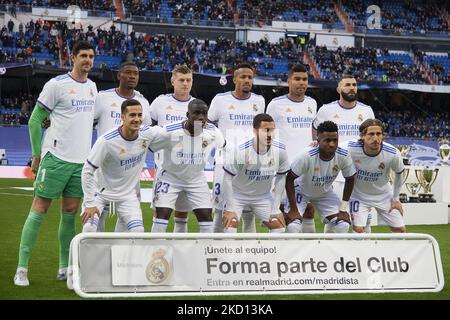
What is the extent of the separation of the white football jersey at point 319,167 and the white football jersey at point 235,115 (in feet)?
3.70

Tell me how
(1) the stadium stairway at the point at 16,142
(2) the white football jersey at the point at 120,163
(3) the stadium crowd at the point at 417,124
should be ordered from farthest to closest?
(3) the stadium crowd at the point at 417,124
(1) the stadium stairway at the point at 16,142
(2) the white football jersey at the point at 120,163

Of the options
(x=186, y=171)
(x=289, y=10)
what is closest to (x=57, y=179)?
(x=186, y=171)

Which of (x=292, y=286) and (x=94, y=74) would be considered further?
(x=94, y=74)

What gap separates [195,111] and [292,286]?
2.12 meters

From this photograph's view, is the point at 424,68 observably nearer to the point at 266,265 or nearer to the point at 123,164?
the point at 123,164

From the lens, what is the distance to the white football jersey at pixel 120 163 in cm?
769

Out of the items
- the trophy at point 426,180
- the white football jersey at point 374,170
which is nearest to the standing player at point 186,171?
the white football jersey at point 374,170

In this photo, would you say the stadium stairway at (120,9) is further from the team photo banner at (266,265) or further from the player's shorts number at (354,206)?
the team photo banner at (266,265)

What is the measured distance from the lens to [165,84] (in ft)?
132

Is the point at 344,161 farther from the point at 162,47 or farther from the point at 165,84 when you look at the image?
the point at 162,47

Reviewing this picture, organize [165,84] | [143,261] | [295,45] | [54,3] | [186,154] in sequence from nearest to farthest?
[143,261] → [186,154] → [165,84] → [54,3] → [295,45]

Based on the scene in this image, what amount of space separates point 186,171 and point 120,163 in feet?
2.75

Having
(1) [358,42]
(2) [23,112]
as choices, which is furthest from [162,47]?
(1) [358,42]

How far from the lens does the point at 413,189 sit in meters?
15.8
